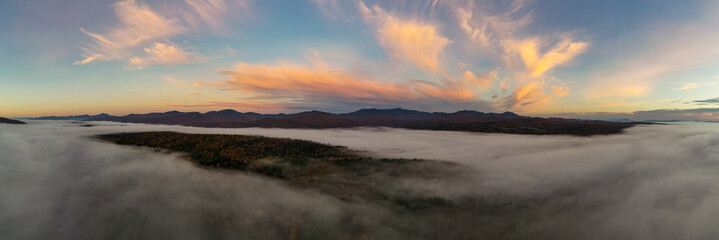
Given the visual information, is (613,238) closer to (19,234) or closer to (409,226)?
(409,226)

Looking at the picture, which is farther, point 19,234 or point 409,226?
point 409,226

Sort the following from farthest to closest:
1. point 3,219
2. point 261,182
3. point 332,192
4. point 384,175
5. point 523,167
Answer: point 523,167 → point 384,175 → point 261,182 → point 332,192 → point 3,219

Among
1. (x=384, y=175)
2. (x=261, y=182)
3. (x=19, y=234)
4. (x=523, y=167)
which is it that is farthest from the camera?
(x=523, y=167)

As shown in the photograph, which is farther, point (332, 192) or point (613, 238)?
point (332, 192)

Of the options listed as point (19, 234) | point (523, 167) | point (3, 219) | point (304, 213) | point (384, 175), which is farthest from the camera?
point (523, 167)

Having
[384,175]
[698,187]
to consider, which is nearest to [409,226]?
[384,175]

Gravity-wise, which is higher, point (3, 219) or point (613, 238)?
point (3, 219)

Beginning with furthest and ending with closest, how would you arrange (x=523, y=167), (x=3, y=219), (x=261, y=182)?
(x=523, y=167) → (x=261, y=182) → (x=3, y=219)

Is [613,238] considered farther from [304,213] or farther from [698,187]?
[698,187]

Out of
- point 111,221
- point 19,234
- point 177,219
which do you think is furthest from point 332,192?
point 19,234
